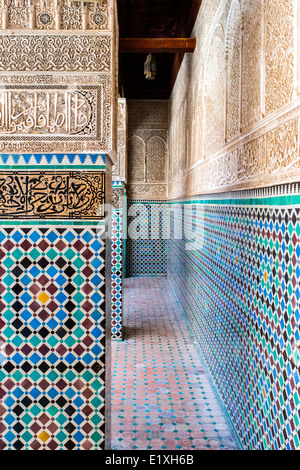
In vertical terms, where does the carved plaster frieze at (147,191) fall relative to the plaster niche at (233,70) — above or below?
below

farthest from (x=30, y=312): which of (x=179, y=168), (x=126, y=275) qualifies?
(x=126, y=275)

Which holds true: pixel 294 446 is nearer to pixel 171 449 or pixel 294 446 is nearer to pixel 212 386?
pixel 171 449

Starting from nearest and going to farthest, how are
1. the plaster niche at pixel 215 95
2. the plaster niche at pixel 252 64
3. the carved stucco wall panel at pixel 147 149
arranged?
1. the plaster niche at pixel 252 64
2. the plaster niche at pixel 215 95
3. the carved stucco wall panel at pixel 147 149

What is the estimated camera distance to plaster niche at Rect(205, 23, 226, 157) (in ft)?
8.50

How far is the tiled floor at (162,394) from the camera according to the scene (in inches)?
80.5

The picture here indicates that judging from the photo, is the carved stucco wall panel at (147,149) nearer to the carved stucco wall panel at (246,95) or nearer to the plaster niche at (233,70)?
the carved stucco wall panel at (246,95)

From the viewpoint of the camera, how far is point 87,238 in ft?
5.05

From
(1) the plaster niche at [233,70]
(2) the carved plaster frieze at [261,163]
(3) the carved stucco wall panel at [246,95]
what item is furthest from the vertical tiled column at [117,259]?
(1) the plaster niche at [233,70]

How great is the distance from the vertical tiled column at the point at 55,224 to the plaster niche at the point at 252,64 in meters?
0.64

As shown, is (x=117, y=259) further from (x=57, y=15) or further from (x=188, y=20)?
(x=188, y=20)

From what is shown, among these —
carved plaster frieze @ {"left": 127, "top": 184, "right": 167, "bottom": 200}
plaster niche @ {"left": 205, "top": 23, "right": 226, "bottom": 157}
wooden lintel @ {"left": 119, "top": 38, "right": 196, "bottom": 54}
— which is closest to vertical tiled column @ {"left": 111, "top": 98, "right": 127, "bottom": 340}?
plaster niche @ {"left": 205, "top": 23, "right": 226, "bottom": 157}

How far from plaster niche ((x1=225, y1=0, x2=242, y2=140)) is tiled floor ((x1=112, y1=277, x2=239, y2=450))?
5.17 ft

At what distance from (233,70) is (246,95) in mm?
406

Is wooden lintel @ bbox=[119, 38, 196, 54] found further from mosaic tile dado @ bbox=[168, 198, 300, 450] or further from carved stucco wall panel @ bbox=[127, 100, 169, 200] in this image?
carved stucco wall panel @ bbox=[127, 100, 169, 200]
